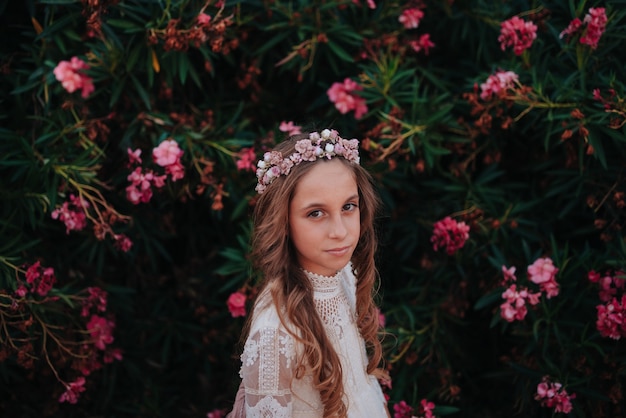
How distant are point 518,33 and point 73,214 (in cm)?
205

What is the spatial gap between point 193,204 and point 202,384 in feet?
3.09

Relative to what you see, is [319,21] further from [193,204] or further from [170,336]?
[170,336]

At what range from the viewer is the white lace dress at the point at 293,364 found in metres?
2.02

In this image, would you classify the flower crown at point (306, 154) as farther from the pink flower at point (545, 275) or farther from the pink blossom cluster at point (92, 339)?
the pink blossom cluster at point (92, 339)

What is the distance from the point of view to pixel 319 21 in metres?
3.17

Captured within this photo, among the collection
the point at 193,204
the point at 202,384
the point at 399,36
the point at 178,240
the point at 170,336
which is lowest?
the point at 202,384

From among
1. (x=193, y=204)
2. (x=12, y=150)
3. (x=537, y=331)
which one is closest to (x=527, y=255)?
(x=537, y=331)

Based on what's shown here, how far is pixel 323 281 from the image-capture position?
2211 millimetres

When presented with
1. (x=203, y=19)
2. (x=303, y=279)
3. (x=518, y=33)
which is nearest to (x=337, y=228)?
(x=303, y=279)

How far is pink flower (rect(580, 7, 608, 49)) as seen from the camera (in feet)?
9.18

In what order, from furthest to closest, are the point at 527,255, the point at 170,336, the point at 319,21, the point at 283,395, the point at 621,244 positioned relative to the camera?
the point at 170,336 < the point at 319,21 < the point at 527,255 < the point at 621,244 < the point at 283,395

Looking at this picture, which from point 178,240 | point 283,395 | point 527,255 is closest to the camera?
point 283,395

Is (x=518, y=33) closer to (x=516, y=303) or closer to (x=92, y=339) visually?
(x=516, y=303)

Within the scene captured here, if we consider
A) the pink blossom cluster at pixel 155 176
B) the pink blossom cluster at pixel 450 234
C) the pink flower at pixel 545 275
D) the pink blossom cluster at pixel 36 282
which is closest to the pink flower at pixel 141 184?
the pink blossom cluster at pixel 155 176
